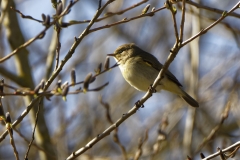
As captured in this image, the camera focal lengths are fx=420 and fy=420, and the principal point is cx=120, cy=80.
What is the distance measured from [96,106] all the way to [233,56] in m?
2.37

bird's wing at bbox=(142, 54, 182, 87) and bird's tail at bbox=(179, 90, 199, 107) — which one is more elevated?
bird's wing at bbox=(142, 54, 182, 87)

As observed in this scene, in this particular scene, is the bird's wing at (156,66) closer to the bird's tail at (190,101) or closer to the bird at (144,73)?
the bird at (144,73)

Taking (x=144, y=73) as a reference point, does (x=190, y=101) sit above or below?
below

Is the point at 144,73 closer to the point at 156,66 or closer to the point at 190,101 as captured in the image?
the point at 156,66

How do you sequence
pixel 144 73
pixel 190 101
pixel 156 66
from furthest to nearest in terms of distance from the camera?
pixel 190 101, pixel 156 66, pixel 144 73

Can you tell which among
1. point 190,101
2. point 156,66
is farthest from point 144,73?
point 190,101

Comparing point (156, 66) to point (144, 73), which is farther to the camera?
point (156, 66)

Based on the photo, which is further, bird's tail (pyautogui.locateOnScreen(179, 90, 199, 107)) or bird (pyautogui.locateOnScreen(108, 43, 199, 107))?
bird's tail (pyautogui.locateOnScreen(179, 90, 199, 107))

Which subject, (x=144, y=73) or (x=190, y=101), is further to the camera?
(x=190, y=101)

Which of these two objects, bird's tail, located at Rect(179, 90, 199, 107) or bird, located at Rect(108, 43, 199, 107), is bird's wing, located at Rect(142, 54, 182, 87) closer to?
bird, located at Rect(108, 43, 199, 107)

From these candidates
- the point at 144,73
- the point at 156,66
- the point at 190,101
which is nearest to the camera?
the point at 144,73

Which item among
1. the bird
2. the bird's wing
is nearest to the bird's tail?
the bird

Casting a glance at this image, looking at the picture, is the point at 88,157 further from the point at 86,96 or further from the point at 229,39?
the point at 229,39

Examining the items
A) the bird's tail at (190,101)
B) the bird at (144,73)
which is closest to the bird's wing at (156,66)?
the bird at (144,73)
